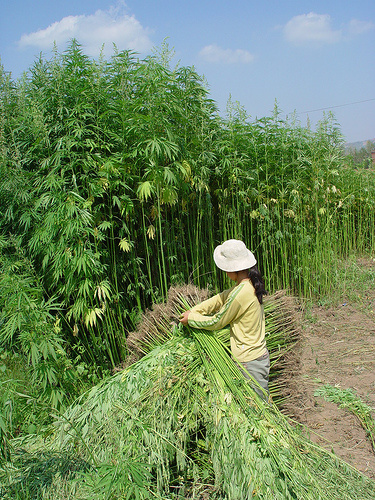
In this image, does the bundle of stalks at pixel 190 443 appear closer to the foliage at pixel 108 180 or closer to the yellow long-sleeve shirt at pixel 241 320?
the yellow long-sleeve shirt at pixel 241 320

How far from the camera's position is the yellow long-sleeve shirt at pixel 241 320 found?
2.75 meters

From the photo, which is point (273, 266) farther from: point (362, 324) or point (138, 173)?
point (138, 173)

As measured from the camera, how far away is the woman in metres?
2.75

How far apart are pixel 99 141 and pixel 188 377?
8.16 ft

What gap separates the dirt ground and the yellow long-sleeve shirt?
2.03ft

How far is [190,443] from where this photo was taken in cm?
254

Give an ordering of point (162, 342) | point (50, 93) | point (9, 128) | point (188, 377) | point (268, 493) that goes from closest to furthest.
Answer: point (268, 493)
point (188, 377)
point (162, 342)
point (50, 93)
point (9, 128)

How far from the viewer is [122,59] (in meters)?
4.18

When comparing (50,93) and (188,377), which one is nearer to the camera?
(188,377)

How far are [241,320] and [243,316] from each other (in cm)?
3

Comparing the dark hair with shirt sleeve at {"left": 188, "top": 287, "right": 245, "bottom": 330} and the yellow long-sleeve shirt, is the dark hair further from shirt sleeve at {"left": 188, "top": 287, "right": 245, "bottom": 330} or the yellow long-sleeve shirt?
shirt sleeve at {"left": 188, "top": 287, "right": 245, "bottom": 330}

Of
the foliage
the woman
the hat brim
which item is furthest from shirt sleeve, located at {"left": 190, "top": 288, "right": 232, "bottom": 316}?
the foliage

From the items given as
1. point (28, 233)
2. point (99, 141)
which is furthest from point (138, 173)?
point (28, 233)

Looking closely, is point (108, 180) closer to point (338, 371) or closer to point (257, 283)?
point (257, 283)
